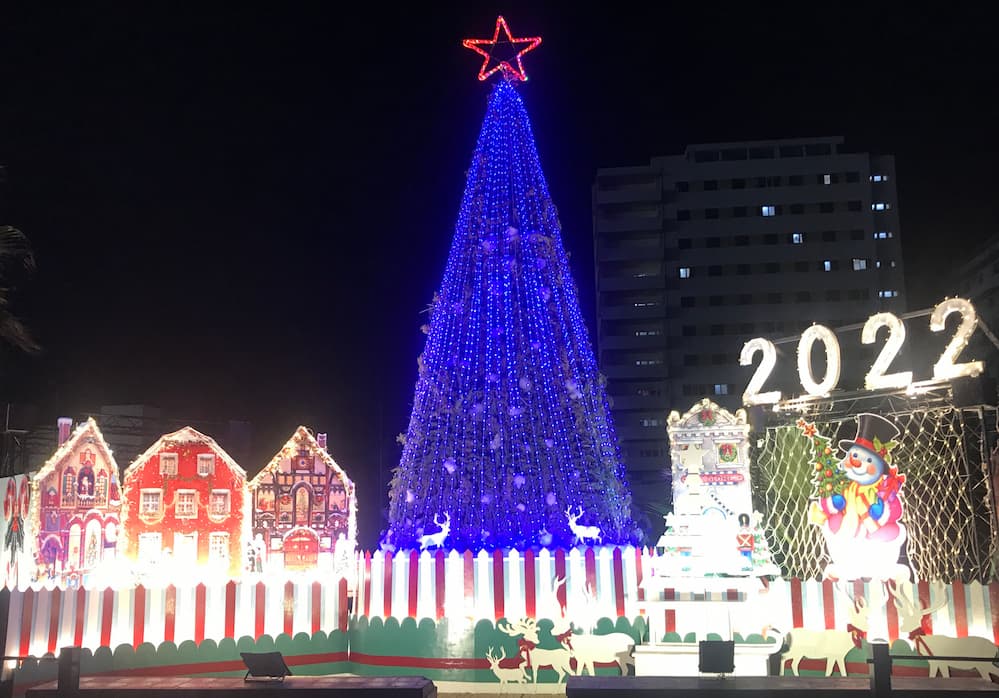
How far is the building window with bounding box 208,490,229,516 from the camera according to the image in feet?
58.0

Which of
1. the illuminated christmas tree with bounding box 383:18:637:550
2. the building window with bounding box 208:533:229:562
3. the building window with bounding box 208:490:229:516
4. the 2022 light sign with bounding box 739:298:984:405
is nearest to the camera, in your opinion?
the 2022 light sign with bounding box 739:298:984:405

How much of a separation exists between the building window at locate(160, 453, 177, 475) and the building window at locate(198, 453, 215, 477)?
1.62 ft

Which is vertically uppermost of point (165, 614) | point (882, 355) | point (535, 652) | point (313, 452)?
point (882, 355)

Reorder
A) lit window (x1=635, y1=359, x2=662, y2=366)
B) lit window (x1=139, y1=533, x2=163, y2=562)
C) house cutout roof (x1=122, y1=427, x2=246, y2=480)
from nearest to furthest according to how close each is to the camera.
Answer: house cutout roof (x1=122, y1=427, x2=246, y2=480) < lit window (x1=139, y1=533, x2=163, y2=562) < lit window (x1=635, y1=359, x2=662, y2=366)

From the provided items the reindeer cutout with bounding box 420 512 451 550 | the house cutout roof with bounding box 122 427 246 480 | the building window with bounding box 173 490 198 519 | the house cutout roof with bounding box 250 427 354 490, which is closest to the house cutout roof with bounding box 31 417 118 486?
the house cutout roof with bounding box 122 427 246 480

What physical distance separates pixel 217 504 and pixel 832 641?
1237 cm

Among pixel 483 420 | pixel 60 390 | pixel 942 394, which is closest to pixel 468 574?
pixel 483 420

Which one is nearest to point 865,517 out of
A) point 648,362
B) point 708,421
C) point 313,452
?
point 708,421

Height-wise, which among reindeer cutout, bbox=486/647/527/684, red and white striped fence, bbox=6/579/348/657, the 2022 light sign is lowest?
reindeer cutout, bbox=486/647/527/684

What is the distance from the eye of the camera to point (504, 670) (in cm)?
1116

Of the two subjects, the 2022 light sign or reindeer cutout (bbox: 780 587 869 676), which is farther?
the 2022 light sign

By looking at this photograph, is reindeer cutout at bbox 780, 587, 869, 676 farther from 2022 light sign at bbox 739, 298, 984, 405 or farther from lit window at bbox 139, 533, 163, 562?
lit window at bbox 139, 533, 163, 562

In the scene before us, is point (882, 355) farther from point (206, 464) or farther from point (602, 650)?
point (206, 464)

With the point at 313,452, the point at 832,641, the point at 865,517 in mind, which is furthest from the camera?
the point at 313,452
